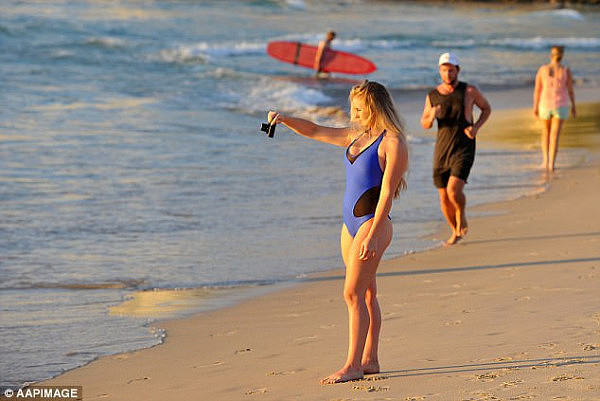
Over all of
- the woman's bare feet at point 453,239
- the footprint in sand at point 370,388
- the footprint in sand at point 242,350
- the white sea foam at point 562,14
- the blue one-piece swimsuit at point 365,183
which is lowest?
the footprint in sand at point 242,350

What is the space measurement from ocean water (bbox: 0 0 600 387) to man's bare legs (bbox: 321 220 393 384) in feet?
5.46

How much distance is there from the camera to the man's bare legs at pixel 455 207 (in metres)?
8.91

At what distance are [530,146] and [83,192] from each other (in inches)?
254

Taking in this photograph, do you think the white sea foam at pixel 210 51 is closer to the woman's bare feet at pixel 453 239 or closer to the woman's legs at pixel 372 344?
the woman's bare feet at pixel 453 239

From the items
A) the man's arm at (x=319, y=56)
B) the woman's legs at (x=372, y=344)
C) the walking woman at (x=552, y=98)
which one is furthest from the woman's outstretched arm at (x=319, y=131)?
the man's arm at (x=319, y=56)

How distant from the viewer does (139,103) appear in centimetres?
1997

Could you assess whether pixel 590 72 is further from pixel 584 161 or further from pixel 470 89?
pixel 470 89

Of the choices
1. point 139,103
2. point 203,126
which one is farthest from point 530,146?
point 139,103

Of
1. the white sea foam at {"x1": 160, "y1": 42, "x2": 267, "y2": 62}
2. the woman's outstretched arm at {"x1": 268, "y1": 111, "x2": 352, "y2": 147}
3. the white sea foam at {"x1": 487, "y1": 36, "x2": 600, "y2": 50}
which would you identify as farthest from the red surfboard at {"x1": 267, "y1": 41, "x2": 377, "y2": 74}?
the woman's outstretched arm at {"x1": 268, "y1": 111, "x2": 352, "y2": 147}

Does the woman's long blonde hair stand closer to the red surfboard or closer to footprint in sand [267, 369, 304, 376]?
footprint in sand [267, 369, 304, 376]

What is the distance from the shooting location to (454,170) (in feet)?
29.3

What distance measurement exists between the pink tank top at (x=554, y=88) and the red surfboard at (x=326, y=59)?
13734mm

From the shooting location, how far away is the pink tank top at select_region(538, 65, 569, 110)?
40.3ft

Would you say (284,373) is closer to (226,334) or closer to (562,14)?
(226,334)
